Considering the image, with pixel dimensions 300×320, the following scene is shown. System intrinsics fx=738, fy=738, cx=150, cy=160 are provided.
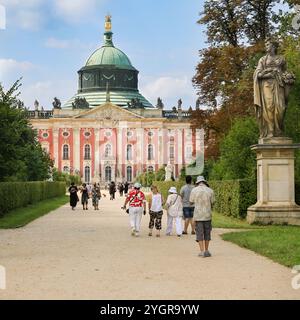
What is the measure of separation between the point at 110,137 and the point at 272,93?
84696 millimetres

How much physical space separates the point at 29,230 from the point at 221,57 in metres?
15.9

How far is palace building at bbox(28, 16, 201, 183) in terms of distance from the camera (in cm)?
10044

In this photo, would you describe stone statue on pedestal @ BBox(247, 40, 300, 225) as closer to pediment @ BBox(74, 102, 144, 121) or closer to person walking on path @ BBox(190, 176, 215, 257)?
person walking on path @ BBox(190, 176, 215, 257)

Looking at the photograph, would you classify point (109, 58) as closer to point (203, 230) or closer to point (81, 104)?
point (81, 104)

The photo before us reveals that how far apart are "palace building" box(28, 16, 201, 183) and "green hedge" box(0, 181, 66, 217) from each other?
56.1 meters

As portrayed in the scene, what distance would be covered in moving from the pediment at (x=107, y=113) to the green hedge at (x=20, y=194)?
5766cm

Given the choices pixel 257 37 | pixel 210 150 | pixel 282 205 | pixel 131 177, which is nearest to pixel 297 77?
pixel 282 205

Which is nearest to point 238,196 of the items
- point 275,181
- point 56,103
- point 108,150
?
point 275,181

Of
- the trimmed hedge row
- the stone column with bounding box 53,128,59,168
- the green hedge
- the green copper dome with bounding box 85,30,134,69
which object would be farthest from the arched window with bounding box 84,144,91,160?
the trimmed hedge row

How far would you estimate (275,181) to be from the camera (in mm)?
17906

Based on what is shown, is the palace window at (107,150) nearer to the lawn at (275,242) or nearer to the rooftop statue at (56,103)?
the rooftop statue at (56,103)

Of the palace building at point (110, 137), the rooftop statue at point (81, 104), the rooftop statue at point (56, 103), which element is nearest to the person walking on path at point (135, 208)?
the palace building at point (110, 137)

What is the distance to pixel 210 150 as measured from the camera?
1367 inches

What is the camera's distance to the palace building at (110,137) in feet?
330
